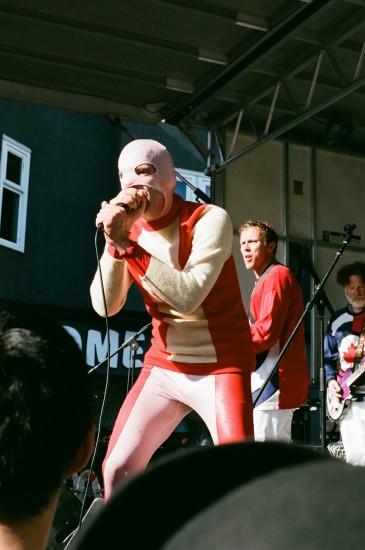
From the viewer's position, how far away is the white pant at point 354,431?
5.70 m

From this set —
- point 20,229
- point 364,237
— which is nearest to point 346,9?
point 364,237

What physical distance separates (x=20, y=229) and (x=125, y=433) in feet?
41.0

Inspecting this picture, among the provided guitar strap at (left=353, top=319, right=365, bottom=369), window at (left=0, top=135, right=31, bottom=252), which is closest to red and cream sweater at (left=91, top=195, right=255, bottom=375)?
guitar strap at (left=353, top=319, right=365, bottom=369)

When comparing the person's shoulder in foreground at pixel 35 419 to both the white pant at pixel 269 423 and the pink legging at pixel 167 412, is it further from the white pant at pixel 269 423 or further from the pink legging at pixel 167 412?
the white pant at pixel 269 423

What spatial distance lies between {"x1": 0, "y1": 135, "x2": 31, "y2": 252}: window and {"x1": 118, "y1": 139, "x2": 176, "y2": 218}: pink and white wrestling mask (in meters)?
11.9

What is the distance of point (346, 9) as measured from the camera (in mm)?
7039

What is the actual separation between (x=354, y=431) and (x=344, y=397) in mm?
278

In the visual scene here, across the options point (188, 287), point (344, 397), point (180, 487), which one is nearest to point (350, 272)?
point (344, 397)

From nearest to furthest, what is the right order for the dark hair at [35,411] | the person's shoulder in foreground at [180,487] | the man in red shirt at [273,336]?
the person's shoulder in foreground at [180,487] < the dark hair at [35,411] < the man in red shirt at [273,336]

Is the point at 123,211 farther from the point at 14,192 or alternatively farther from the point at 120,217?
the point at 14,192

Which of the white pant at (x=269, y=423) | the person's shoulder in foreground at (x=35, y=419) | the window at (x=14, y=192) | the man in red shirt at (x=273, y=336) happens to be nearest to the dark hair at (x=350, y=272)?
the man in red shirt at (x=273, y=336)

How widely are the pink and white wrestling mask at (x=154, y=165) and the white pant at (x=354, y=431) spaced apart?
10.6 ft

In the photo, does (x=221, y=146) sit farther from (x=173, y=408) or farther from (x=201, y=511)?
(x=201, y=511)

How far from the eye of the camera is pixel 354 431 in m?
5.78
